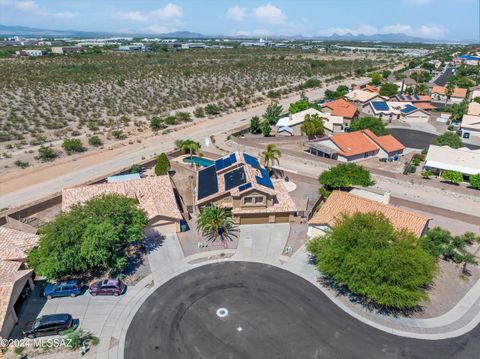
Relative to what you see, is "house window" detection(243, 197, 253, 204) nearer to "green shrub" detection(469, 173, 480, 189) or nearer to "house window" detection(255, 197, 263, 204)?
"house window" detection(255, 197, 263, 204)

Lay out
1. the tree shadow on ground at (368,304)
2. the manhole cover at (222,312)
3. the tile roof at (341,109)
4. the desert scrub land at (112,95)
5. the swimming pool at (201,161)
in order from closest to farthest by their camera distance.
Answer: the manhole cover at (222,312) → the tree shadow on ground at (368,304) → the swimming pool at (201,161) → the desert scrub land at (112,95) → the tile roof at (341,109)

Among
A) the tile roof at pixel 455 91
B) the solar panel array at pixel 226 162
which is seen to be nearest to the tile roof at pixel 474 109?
the tile roof at pixel 455 91

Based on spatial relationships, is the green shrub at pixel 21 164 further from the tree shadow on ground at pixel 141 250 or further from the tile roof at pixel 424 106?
the tile roof at pixel 424 106

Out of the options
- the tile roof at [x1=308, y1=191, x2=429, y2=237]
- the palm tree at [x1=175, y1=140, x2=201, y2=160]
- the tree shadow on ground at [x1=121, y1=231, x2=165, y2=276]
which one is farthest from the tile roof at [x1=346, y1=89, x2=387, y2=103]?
the tree shadow on ground at [x1=121, y1=231, x2=165, y2=276]

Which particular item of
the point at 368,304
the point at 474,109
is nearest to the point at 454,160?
the point at 368,304

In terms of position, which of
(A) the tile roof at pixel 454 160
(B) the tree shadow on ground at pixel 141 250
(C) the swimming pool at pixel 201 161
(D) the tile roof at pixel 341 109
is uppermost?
(D) the tile roof at pixel 341 109

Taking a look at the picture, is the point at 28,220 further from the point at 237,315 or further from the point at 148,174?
the point at 237,315

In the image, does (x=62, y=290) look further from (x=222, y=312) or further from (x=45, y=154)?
(x=45, y=154)
